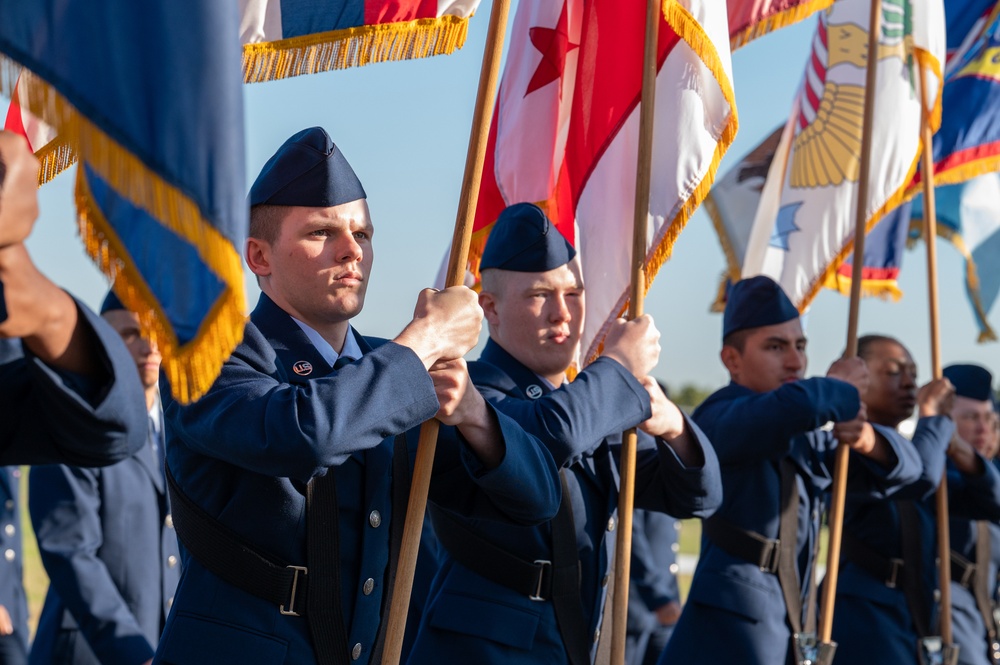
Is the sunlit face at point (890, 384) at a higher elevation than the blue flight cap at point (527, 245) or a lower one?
lower

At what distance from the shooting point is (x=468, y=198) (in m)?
3.63

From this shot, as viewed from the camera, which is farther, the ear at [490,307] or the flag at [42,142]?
the ear at [490,307]

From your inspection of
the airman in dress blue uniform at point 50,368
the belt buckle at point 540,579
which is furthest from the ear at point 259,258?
the belt buckle at point 540,579

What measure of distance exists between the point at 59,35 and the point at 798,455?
4.29 meters

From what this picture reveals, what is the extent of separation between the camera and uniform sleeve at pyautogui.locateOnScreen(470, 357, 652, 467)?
3943mm

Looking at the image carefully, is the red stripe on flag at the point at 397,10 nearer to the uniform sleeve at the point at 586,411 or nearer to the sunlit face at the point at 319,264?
the sunlit face at the point at 319,264

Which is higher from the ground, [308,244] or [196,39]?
[196,39]

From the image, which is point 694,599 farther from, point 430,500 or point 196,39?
point 196,39

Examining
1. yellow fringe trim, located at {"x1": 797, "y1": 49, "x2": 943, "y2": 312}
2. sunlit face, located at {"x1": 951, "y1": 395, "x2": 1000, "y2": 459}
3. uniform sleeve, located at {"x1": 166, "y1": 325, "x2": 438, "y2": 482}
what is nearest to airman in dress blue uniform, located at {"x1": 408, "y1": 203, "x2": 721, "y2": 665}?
uniform sleeve, located at {"x1": 166, "y1": 325, "x2": 438, "y2": 482}

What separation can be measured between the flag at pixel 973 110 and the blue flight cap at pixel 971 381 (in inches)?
74.5

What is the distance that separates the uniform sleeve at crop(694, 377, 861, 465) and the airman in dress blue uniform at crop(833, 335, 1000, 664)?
1326 mm

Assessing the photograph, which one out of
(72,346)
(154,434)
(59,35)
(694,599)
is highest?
(59,35)

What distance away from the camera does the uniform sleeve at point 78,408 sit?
7.38 feet

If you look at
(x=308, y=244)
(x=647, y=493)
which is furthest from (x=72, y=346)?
(x=647, y=493)
